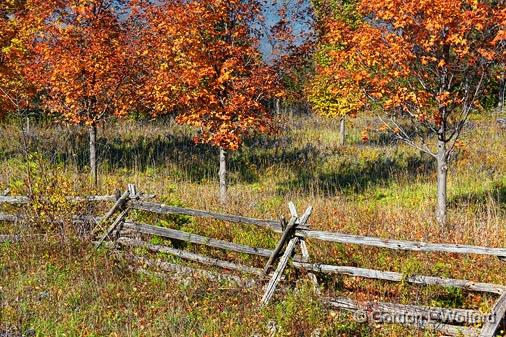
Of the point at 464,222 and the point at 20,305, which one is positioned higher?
the point at 464,222

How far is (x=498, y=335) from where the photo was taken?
→ 20.8 feet

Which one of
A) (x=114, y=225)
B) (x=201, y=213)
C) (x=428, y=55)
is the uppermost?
(x=428, y=55)

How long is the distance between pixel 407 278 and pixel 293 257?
1757mm

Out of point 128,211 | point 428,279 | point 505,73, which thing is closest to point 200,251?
point 128,211

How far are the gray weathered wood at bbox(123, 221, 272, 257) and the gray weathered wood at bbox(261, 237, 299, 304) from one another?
0.45 metres

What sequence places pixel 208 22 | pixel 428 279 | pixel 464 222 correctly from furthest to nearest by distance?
pixel 208 22
pixel 464 222
pixel 428 279

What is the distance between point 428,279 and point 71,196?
7.15 metres

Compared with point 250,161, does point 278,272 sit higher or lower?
lower

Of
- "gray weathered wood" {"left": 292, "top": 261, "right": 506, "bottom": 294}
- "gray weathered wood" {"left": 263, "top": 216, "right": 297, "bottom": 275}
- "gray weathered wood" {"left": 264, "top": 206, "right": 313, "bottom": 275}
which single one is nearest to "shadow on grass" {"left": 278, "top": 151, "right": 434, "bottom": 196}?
"gray weathered wood" {"left": 264, "top": 206, "right": 313, "bottom": 275}

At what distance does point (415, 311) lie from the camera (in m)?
6.91

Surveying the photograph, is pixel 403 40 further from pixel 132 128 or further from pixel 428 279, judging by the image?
pixel 132 128

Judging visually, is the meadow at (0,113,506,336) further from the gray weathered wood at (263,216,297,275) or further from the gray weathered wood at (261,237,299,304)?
the gray weathered wood at (263,216,297,275)

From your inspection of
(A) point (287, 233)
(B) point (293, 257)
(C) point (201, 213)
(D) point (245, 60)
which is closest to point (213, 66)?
(D) point (245, 60)

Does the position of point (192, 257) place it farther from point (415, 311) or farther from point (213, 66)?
point (213, 66)
